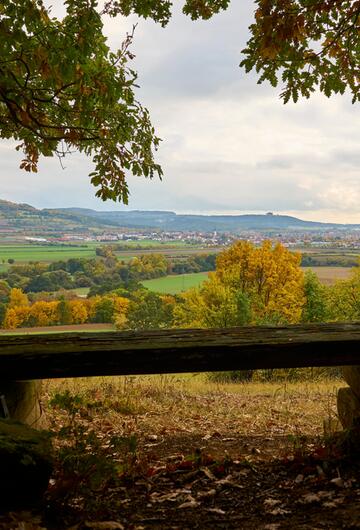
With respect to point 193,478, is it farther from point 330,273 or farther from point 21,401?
point 330,273

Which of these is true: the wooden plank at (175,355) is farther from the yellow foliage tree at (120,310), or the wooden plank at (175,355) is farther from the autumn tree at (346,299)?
the yellow foliage tree at (120,310)

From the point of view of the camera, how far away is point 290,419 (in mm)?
5805

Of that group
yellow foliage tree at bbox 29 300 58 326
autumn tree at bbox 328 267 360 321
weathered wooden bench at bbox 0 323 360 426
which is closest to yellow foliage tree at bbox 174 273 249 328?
autumn tree at bbox 328 267 360 321

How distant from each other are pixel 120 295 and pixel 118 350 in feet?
130

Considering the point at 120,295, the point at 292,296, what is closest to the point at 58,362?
the point at 292,296

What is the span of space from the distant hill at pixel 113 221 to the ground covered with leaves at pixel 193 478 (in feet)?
194

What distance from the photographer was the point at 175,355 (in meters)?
3.49

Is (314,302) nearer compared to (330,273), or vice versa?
(314,302)

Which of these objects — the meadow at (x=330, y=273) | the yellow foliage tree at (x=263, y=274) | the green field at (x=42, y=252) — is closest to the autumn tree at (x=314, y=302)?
the yellow foliage tree at (x=263, y=274)

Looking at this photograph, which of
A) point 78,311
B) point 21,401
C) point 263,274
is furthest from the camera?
point 78,311

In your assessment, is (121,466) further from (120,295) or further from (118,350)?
(120,295)

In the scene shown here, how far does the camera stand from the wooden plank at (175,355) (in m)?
3.46

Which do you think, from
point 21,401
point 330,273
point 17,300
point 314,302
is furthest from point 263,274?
point 21,401

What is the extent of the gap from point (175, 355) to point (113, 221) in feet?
235
